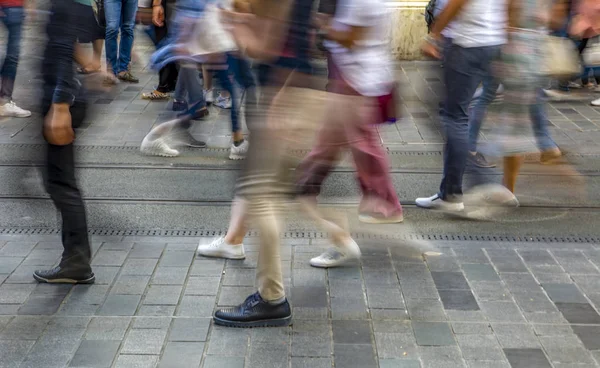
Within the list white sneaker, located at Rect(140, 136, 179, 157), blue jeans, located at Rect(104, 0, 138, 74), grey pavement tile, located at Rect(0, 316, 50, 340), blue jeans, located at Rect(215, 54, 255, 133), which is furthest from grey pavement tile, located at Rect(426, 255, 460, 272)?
blue jeans, located at Rect(104, 0, 138, 74)

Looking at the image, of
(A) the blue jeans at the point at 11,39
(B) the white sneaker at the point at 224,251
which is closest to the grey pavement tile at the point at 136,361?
(B) the white sneaker at the point at 224,251

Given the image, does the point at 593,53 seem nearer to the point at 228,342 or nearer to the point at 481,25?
the point at 481,25

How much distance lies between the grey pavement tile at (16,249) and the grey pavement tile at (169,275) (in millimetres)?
825

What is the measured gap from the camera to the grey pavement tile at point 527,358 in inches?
142

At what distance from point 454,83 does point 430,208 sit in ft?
3.07

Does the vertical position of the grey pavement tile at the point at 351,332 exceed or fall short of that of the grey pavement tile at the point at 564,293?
it falls short

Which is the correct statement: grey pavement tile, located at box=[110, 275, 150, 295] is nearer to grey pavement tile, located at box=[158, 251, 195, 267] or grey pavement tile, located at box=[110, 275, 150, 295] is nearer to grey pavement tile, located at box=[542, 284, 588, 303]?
grey pavement tile, located at box=[158, 251, 195, 267]

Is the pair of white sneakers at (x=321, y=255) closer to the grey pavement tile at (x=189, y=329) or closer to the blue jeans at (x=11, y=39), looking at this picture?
the grey pavement tile at (x=189, y=329)

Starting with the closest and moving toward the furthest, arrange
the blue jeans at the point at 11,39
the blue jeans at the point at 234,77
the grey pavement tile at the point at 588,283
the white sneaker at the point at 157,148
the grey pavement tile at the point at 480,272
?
the grey pavement tile at the point at 588,283 < the grey pavement tile at the point at 480,272 < the blue jeans at the point at 234,77 < the white sneaker at the point at 157,148 < the blue jeans at the point at 11,39

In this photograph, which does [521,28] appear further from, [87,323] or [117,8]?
[117,8]

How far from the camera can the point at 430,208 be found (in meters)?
5.69

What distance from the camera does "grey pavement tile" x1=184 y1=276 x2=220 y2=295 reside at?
14.1ft

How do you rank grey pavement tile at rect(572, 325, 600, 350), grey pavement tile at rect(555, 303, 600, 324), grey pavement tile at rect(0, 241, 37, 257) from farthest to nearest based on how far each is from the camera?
grey pavement tile at rect(0, 241, 37, 257) → grey pavement tile at rect(555, 303, 600, 324) → grey pavement tile at rect(572, 325, 600, 350)

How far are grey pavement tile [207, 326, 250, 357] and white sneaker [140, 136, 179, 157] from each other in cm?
308
